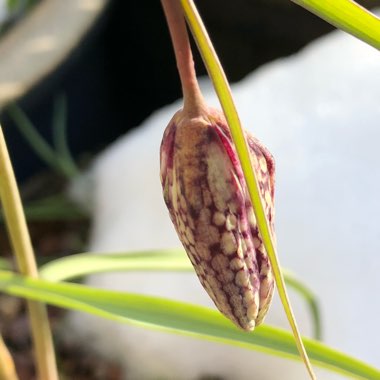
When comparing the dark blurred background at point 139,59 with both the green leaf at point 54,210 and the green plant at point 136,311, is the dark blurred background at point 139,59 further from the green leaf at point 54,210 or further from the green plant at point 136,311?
the green plant at point 136,311

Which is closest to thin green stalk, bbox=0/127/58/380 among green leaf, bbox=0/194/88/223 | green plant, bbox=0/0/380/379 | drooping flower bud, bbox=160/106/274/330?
green plant, bbox=0/0/380/379

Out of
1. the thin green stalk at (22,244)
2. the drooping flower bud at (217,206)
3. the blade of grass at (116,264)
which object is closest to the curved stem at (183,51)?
the drooping flower bud at (217,206)

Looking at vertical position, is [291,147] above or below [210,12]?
below

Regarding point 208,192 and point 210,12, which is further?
point 210,12

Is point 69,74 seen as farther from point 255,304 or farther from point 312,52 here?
point 255,304

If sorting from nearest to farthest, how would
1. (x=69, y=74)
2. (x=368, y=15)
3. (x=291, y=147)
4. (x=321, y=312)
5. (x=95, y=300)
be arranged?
(x=368, y=15) < (x=95, y=300) < (x=321, y=312) < (x=291, y=147) < (x=69, y=74)

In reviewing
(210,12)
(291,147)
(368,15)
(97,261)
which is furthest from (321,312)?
(210,12)
